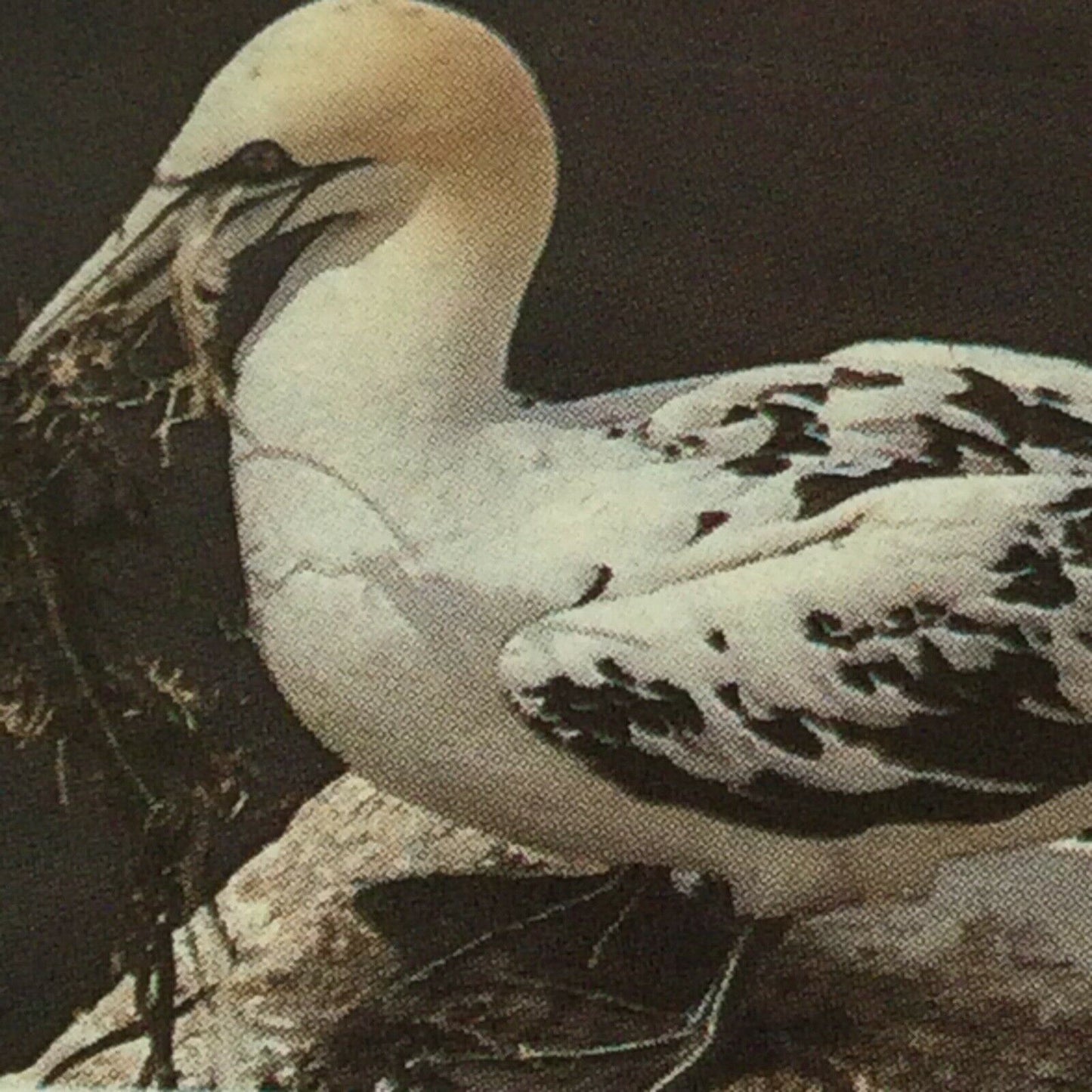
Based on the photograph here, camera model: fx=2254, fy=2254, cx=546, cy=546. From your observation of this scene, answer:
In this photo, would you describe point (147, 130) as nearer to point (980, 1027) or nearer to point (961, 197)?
point (961, 197)

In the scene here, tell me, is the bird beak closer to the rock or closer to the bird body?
the bird body

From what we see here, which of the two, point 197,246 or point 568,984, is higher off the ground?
point 197,246

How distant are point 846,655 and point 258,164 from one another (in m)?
0.22

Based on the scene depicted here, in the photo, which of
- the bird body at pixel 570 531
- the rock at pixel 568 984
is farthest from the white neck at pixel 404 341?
the rock at pixel 568 984

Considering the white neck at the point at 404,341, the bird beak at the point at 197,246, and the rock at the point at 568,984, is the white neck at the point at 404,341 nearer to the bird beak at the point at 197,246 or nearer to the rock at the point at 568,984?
the bird beak at the point at 197,246

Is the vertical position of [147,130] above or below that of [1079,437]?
above

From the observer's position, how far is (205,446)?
2.34 feet

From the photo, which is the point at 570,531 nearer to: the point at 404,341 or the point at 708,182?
the point at 404,341

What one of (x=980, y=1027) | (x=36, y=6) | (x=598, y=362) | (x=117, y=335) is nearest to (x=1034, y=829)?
(x=980, y=1027)

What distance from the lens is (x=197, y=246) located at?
2.24 feet

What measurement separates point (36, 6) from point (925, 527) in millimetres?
378

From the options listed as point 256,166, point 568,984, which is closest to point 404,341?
point 256,166

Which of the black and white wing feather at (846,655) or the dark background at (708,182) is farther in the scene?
the dark background at (708,182)

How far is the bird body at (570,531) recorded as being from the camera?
0.63 m
